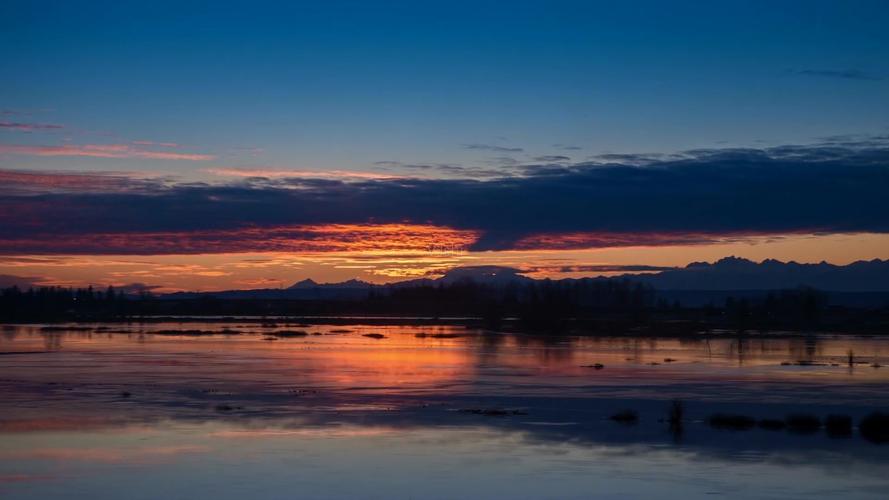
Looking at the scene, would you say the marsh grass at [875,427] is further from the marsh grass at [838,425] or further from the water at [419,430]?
the water at [419,430]

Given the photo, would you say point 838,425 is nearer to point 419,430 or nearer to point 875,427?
point 875,427

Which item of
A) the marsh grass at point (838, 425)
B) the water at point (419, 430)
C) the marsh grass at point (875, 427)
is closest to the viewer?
the water at point (419, 430)

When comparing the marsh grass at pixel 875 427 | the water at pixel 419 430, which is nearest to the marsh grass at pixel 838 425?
the marsh grass at pixel 875 427

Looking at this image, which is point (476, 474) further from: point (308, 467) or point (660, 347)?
point (660, 347)

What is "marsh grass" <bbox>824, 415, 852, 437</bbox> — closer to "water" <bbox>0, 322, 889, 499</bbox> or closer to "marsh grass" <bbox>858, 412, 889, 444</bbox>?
"marsh grass" <bbox>858, 412, 889, 444</bbox>

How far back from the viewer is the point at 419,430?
2744 centimetres

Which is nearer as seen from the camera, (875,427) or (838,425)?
(875,427)

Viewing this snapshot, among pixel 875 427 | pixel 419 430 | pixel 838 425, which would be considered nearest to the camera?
pixel 419 430

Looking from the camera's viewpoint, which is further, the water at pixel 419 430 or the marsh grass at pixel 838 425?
the marsh grass at pixel 838 425

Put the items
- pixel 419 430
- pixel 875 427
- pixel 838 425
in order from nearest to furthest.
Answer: pixel 419 430
pixel 875 427
pixel 838 425

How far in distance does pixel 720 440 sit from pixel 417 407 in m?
10.3

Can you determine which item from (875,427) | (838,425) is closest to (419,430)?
(838,425)

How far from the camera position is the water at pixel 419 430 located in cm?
2058

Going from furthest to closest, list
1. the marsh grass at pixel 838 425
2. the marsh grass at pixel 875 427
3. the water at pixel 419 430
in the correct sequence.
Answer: the marsh grass at pixel 838 425 → the marsh grass at pixel 875 427 → the water at pixel 419 430
